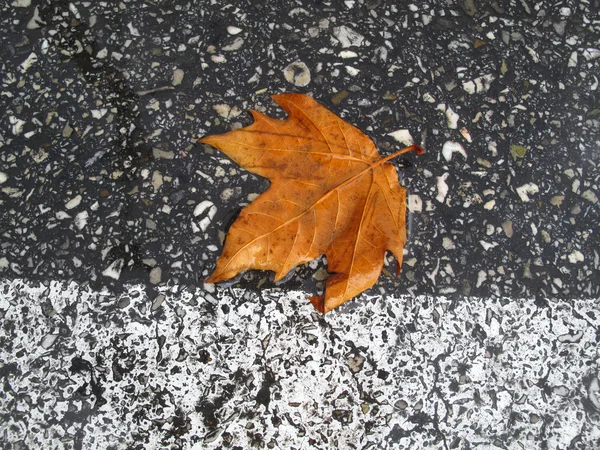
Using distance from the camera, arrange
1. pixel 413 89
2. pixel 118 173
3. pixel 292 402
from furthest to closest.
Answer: pixel 413 89 < pixel 118 173 < pixel 292 402

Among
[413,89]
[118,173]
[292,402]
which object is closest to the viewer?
[292,402]

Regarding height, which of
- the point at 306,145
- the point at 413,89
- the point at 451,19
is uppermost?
the point at 451,19

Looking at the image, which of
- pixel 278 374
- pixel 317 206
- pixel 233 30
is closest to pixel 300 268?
pixel 317 206

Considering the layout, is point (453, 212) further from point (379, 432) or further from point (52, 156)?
point (52, 156)

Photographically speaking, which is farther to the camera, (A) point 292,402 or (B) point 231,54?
(B) point 231,54

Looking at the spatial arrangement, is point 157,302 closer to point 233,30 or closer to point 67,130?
point 67,130

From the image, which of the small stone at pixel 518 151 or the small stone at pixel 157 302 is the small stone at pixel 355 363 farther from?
the small stone at pixel 518 151

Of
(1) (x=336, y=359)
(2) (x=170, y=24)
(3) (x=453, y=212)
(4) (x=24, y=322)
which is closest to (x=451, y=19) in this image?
(3) (x=453, y=212)

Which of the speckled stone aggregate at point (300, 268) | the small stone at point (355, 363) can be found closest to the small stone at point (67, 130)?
the speckled stone aggregate at point (300, 268)
